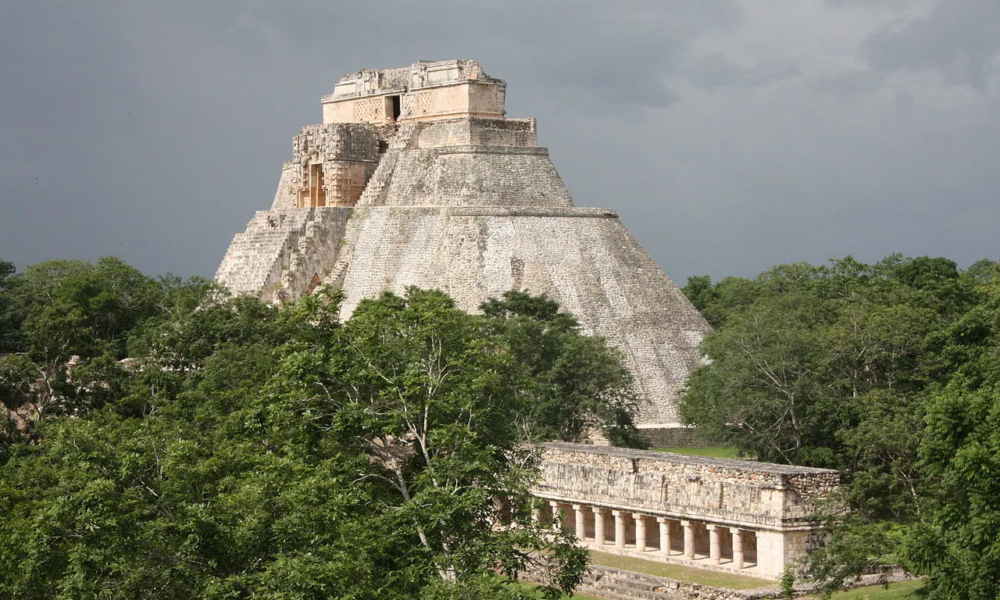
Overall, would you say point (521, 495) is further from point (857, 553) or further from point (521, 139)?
point (521, 139)

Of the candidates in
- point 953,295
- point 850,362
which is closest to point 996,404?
point 850,362

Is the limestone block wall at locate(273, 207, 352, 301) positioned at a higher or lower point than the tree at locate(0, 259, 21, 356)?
higher

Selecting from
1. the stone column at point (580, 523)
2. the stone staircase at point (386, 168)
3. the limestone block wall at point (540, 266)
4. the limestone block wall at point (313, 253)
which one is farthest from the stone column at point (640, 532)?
the stone staircase at point (386, 168)

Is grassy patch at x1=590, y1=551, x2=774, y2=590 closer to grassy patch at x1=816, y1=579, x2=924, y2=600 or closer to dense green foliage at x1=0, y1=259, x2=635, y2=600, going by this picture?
grassy patch at x1=816, y1=579, x2=924, y2=600

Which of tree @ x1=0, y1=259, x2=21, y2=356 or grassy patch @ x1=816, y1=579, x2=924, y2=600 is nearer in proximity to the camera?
grassy patch @ x1=816, y1=579, x2=924, y2=600

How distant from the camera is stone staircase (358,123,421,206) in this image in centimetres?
5056

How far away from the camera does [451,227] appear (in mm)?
47375

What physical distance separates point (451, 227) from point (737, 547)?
22.9 meters

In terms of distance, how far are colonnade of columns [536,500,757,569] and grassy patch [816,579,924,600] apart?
2.45 meters

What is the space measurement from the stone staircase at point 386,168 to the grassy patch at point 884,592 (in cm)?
2883

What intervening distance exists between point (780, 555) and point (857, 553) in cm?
316

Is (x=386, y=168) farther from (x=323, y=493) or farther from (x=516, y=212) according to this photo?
(x=323, y=493)

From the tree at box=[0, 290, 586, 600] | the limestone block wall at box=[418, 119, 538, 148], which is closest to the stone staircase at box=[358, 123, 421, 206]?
the limestone block wall at box=[418, 119, 538, 148]

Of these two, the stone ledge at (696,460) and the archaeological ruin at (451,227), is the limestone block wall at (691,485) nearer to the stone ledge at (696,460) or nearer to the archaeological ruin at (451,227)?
the stone ledge at (696,460)
